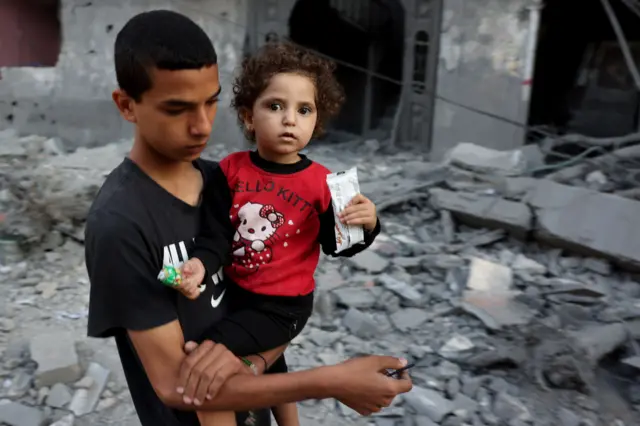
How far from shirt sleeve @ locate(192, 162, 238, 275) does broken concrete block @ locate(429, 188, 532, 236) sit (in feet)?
14.4

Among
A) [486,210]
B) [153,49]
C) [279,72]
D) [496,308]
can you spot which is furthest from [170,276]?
[486,210]

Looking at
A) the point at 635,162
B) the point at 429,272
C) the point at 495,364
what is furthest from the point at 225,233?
the point at 635,162

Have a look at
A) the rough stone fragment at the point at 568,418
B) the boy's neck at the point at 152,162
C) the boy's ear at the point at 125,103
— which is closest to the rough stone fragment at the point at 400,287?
the rough stone fragment at the point at 568,418

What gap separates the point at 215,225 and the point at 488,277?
3681mm

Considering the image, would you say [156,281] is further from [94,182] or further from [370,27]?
[370,27]

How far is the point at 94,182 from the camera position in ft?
19.2

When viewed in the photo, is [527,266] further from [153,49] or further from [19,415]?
[153,49]

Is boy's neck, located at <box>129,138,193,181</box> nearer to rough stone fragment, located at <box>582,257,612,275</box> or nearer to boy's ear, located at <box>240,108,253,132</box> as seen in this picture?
boy's ear, located at <box>240,108,253,132</box>

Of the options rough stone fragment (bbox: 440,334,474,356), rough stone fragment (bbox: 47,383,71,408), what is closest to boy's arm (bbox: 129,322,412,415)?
rough stone fragment (bbox: 47,383,71,408)

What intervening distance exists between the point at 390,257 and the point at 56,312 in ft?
9.49

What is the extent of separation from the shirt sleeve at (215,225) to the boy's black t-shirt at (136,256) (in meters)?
0.03

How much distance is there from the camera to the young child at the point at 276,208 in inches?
61.2

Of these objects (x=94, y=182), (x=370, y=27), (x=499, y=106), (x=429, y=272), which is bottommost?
(x=429, y=272)

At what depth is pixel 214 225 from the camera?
4.76ft
